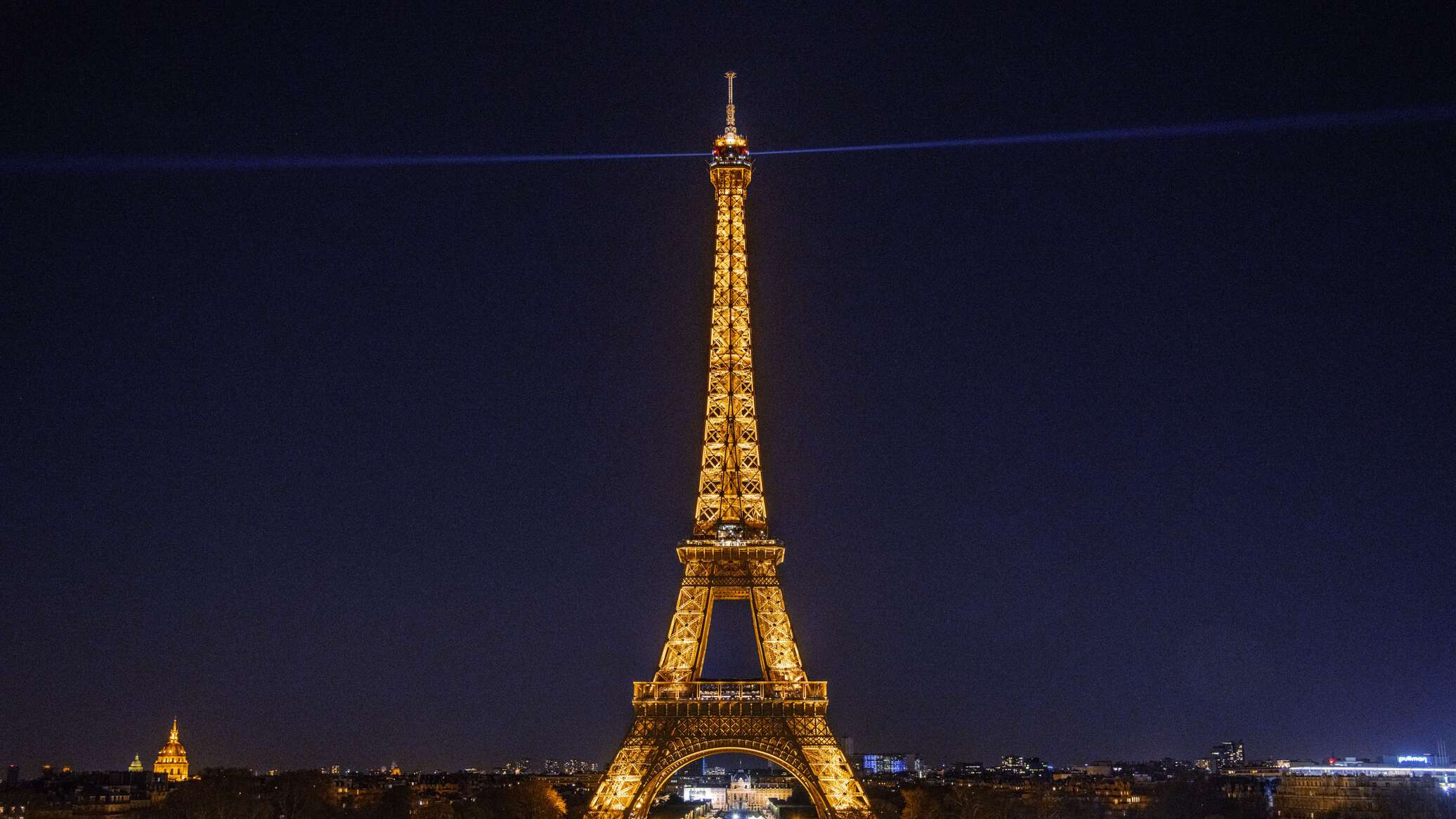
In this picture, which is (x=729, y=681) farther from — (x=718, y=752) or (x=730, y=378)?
(x=730, y=378)

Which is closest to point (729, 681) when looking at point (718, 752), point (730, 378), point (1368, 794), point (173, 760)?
point (718, 752)

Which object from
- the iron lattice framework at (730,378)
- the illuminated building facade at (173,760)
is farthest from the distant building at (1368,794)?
the illuminated building facade at (173,760)

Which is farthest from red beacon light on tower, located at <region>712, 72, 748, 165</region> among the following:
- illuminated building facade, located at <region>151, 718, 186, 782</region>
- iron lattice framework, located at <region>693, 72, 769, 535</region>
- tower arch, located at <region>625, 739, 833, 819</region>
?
illuminated building facade, located at <region>151, 718, 186, 782</region>

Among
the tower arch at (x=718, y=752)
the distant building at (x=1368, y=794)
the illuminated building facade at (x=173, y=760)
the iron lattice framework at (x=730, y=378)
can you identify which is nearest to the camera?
the tower arch at (x=718, y=752)

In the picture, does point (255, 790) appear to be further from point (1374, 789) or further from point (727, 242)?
point (1374, 789)

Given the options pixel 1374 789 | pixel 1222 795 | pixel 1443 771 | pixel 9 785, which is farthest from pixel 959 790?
pixel 9 785

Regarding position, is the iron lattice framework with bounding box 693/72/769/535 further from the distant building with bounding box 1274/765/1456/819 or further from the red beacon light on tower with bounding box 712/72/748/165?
the distant building with bounding box 1274/765/1456/819

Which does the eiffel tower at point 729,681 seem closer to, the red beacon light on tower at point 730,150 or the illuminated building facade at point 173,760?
the red beacon light on tower at point 730,150
